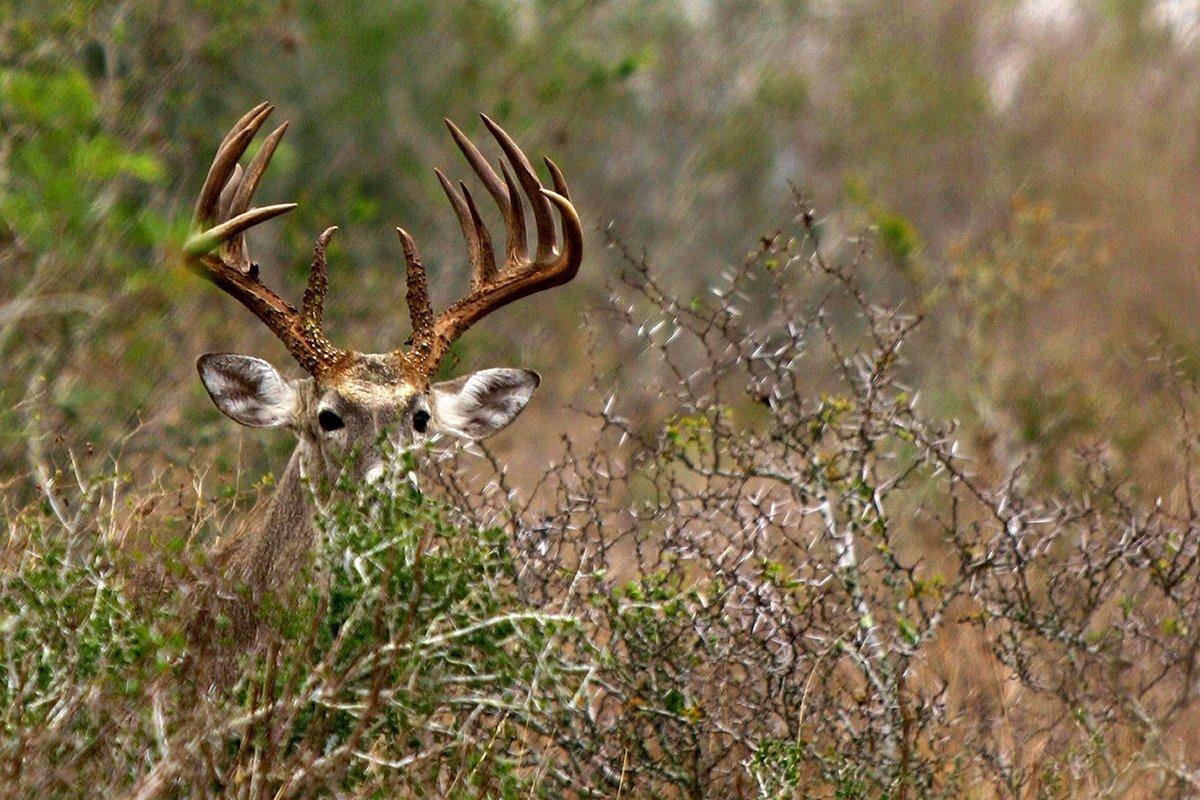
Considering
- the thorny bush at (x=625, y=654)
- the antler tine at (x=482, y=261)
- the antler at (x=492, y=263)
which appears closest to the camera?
the thorny bush at (x=625, y=654)

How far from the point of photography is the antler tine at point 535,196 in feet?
22.7

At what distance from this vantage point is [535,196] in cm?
701

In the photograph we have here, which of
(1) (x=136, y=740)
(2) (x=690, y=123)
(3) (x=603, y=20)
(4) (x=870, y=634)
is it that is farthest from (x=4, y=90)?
(2) (x=690, y=123)

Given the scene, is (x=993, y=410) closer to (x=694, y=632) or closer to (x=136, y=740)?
(x=694, y=632)

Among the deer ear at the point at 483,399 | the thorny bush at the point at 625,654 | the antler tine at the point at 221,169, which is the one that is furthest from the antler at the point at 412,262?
the thorny bush at the point at 625,654

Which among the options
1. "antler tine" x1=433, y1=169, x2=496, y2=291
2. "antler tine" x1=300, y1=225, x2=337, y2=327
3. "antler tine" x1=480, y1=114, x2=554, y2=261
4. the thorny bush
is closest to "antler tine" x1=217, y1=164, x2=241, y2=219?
"antler tine" x1=300, y1=225, x2=337, y2=327

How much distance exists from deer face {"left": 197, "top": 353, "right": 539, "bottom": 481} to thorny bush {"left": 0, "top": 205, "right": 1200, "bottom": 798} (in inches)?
10.1

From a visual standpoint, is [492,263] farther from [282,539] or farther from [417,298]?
[282,539]

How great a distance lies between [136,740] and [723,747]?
1.84m

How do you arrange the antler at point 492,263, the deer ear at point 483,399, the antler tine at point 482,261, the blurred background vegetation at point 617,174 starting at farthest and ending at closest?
the blurred background vegetation at point 617,174, the deer ear at point 483,399, the antler tine at point 482,261, the antler at point 492,263

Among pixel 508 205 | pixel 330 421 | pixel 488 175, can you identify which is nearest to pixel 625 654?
pixel 330 421

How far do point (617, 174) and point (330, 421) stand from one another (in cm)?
1582

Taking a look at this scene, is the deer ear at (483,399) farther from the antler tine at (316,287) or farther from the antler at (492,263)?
the antler tine at (316,287)

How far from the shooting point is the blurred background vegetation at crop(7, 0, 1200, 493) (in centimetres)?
914
